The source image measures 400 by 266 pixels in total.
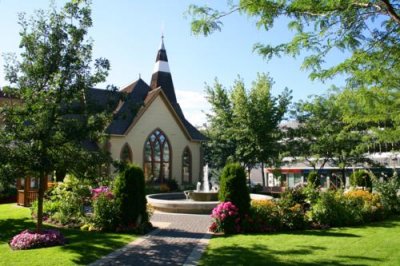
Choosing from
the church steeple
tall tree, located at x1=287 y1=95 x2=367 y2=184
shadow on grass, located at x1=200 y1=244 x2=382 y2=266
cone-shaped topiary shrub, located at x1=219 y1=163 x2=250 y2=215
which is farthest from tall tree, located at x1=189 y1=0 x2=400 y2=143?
the church steeple

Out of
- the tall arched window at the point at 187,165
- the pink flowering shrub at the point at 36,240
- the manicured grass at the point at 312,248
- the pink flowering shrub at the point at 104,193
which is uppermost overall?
the tall arched window at the point at 187,165

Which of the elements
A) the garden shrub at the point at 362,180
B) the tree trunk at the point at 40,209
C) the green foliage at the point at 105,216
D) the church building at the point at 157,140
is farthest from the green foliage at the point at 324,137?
the tree trunk at the point at 40,209

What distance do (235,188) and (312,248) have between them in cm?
431

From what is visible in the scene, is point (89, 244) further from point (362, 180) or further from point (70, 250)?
point (362, 180)

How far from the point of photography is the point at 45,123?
11305 mm

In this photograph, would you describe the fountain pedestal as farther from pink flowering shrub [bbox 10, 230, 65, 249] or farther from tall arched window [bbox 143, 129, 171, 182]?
tall arched window [bbox 143, 129, 171, 182]

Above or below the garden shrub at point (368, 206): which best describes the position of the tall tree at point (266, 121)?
above

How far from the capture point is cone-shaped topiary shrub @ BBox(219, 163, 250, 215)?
46.0ft

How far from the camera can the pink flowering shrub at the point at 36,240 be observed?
11363 mm

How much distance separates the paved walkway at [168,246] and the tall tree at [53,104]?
10.3ft

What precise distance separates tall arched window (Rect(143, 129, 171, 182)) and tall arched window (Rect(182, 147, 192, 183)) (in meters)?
1.70

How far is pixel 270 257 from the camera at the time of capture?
31.2ft

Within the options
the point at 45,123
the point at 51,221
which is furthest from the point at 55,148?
the point at 51,221

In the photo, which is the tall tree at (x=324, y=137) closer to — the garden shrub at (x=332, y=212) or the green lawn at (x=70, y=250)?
the garden shrub at (x=332, y=212)
